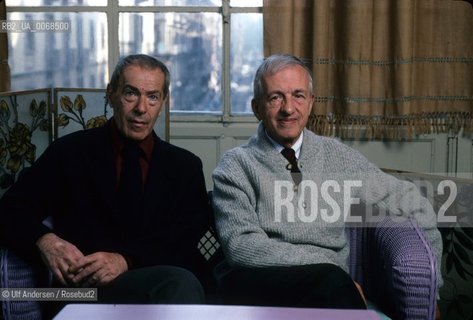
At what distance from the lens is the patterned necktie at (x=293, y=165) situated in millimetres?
1820

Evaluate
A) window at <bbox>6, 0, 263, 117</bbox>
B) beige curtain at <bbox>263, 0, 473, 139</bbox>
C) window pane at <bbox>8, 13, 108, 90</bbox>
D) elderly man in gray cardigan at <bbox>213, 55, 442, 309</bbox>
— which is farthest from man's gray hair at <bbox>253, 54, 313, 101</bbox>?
window pane at <bbox>8, 13, 108, 90</bbox>

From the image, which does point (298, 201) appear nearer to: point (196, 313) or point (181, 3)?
point (196, 313)

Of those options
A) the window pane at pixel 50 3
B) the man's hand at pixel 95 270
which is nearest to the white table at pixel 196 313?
the man's hand at pixel 95 270

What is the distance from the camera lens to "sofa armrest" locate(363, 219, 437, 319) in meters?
1.60

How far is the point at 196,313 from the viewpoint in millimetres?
1290

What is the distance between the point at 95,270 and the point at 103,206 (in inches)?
8.0

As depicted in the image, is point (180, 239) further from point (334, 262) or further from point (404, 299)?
point (404, 299)

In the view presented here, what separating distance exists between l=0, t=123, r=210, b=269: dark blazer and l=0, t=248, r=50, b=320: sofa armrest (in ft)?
0.31

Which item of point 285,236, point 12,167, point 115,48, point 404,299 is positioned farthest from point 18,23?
point 404,299

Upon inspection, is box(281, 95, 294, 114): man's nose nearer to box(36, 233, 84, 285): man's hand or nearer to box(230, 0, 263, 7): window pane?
box(36, 233, 84, 285): man's hand

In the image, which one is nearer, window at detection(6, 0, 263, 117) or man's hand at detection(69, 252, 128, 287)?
man's hand at detection(69, 252, 128, 287)

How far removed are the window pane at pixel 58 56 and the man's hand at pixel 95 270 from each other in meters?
1.74

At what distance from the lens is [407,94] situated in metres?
2.94

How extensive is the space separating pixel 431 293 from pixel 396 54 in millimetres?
1580
